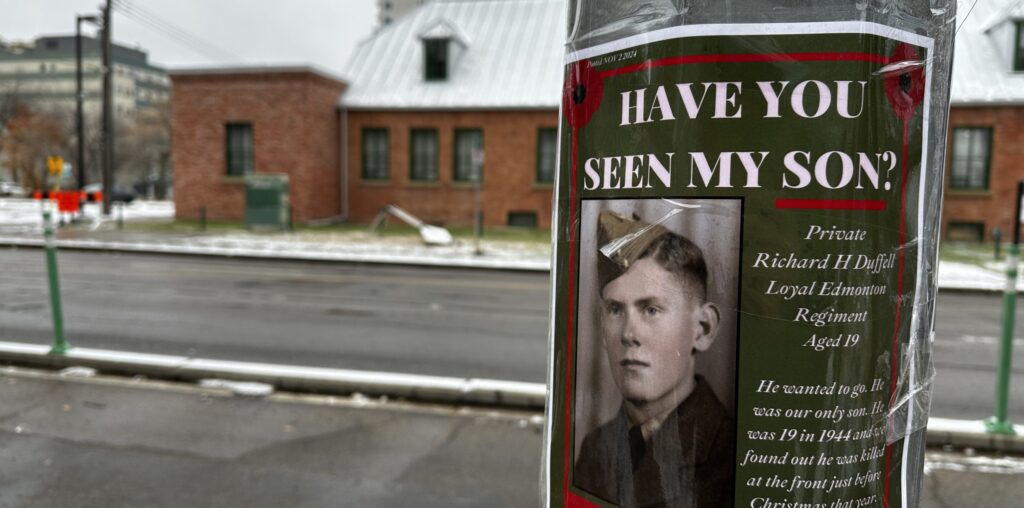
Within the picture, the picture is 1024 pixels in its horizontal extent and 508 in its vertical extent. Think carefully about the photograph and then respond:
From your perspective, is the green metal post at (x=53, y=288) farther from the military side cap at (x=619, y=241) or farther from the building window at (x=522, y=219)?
the building window at (x=522, y=219)

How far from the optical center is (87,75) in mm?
95625

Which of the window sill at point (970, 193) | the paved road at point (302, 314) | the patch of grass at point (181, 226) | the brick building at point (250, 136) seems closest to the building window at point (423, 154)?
the brick building at point (250, 136)

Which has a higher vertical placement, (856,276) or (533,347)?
(856,276)

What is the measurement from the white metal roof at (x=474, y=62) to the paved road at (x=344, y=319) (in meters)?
12.9

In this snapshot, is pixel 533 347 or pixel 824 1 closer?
pixel 824 1

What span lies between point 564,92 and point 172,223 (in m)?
26.9

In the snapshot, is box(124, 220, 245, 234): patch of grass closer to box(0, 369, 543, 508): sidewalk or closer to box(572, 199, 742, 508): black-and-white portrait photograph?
box(0, 369, 543, 508): sidewalk

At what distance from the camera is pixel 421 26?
29.6 metres

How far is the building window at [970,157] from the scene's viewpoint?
2300 centimetres

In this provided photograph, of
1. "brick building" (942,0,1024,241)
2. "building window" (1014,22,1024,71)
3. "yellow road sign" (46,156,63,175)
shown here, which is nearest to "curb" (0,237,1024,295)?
"yellow road sign" (46,156,63,175)

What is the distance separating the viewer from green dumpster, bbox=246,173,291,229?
72.1 feet

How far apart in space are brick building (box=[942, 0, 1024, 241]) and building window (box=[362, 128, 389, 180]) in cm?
1963

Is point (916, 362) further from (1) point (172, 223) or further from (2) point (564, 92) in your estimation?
(1) point (172, 223)

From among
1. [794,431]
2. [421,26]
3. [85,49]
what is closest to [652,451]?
[794,431]
